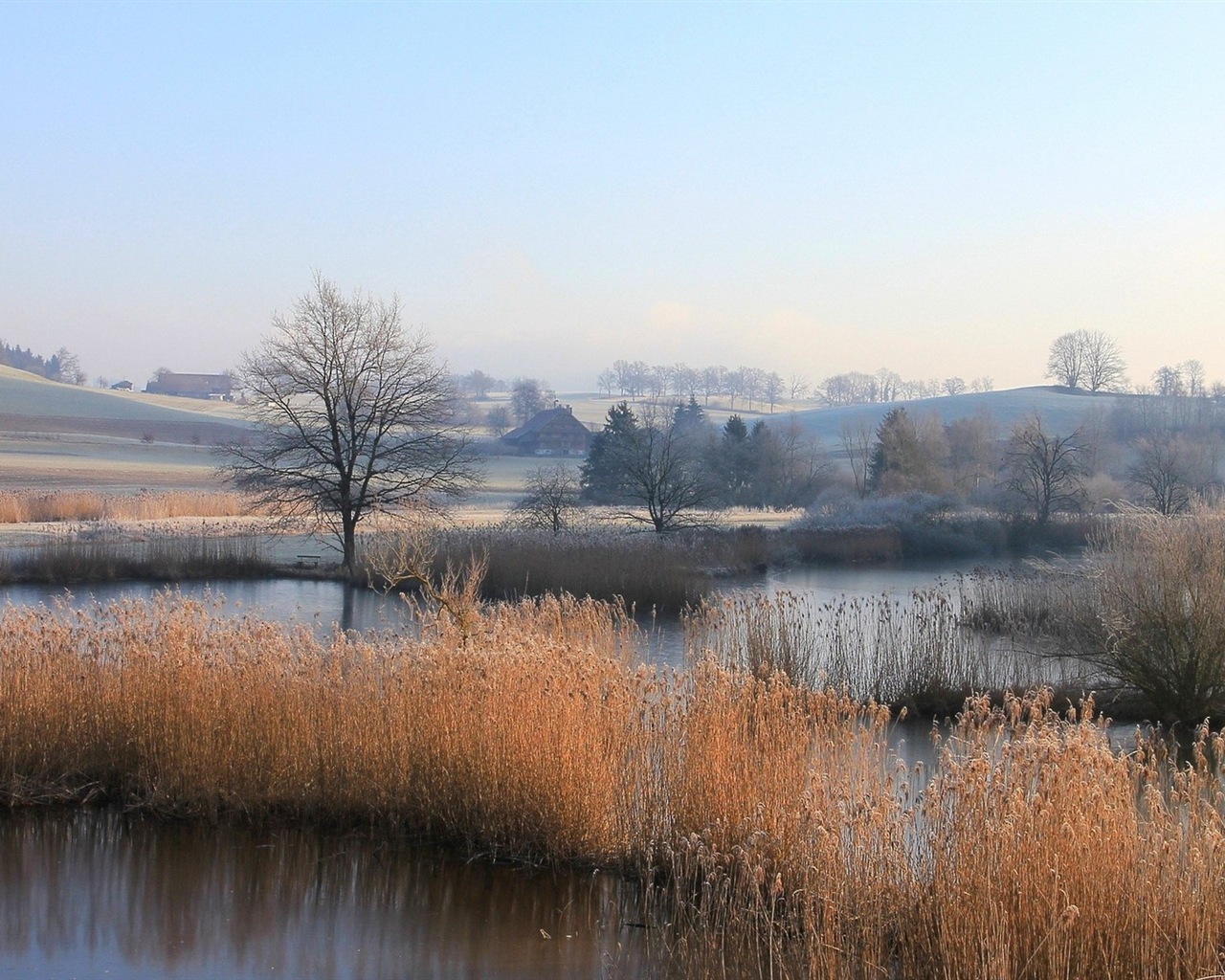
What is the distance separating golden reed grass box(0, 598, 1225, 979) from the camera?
17.0 feet

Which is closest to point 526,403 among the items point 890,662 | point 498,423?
point 498,423

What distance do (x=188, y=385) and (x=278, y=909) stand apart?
163703mm

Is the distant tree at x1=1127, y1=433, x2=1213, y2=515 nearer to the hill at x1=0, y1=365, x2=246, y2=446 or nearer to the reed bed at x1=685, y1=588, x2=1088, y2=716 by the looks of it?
the reed bed at x1=685, y1=588, x2=1088, y2=716

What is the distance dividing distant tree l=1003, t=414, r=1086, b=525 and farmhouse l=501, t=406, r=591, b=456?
45.7 metres

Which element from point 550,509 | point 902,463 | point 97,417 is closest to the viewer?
point 550,509

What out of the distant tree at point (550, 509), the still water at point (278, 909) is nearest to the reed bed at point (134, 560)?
the distant tree at point (550, 509)

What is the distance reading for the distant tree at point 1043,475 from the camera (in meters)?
45.0

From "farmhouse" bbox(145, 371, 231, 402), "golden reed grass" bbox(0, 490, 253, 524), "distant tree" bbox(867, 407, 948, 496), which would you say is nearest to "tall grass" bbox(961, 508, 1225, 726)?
"golden reed grass" bbox(0, 490, 253, 524)

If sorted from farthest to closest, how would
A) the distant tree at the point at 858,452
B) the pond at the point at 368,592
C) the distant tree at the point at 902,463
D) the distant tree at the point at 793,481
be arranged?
the distant tree at the point at 858,452, the distant tree at the point at 793,481, the distant tree at the point at 902,463, the pond at the point at 368,592

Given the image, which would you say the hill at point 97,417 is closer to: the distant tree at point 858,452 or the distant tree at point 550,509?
the distant tree at point 858,452

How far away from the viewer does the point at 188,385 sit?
527 feet

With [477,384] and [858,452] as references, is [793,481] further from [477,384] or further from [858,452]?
[477,384]

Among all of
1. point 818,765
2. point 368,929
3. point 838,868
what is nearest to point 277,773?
point 368,929

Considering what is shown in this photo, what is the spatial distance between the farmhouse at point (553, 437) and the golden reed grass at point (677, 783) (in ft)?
265
